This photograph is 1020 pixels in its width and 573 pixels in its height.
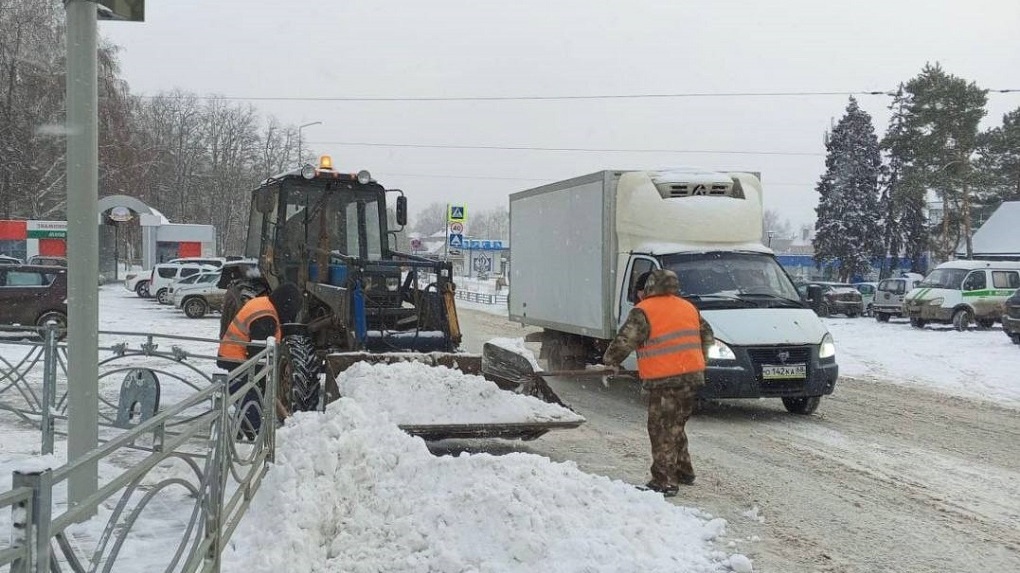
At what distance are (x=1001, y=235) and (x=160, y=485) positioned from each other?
45.9 m

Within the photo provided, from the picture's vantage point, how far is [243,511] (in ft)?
16.1

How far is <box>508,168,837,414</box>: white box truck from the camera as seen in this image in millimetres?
9773

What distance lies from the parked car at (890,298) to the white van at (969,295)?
451 centimetres

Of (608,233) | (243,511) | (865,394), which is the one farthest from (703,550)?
(865,394)

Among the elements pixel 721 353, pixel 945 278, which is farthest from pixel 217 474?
pixel 945 278

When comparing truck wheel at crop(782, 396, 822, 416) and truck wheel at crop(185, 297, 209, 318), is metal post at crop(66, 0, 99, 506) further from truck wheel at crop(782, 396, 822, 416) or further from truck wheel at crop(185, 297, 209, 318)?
truck wheel at crop(185, 297, 209, 318)

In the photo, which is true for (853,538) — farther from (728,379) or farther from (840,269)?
(840,269)

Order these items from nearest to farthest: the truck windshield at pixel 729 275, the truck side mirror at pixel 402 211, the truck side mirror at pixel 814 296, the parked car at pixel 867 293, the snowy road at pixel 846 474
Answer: the snowy road at pixel 846 474 → the truck side mirror at pixel 402 211 → the truck windshield at pixel 729 275 → the truck side mirror at pixel 814 296 → the parked car at pixel 867 293

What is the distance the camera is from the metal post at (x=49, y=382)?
717 centimetres

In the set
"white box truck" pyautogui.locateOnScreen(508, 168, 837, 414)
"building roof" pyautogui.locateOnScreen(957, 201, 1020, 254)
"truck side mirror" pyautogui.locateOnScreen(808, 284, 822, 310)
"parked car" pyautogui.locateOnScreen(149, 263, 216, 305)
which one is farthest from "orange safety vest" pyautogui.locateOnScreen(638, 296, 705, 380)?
"building roof" pyautogui.locateOnScreen(957, 201, 1020, 254)

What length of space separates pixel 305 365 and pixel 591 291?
501 centimetres

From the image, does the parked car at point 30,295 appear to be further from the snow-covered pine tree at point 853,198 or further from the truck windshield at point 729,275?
the snow-covered pine tree at point 853,198

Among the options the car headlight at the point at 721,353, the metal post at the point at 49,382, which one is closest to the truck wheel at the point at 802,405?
the car headlight at the point at 721,353

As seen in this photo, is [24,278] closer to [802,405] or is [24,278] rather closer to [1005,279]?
[802,405]
